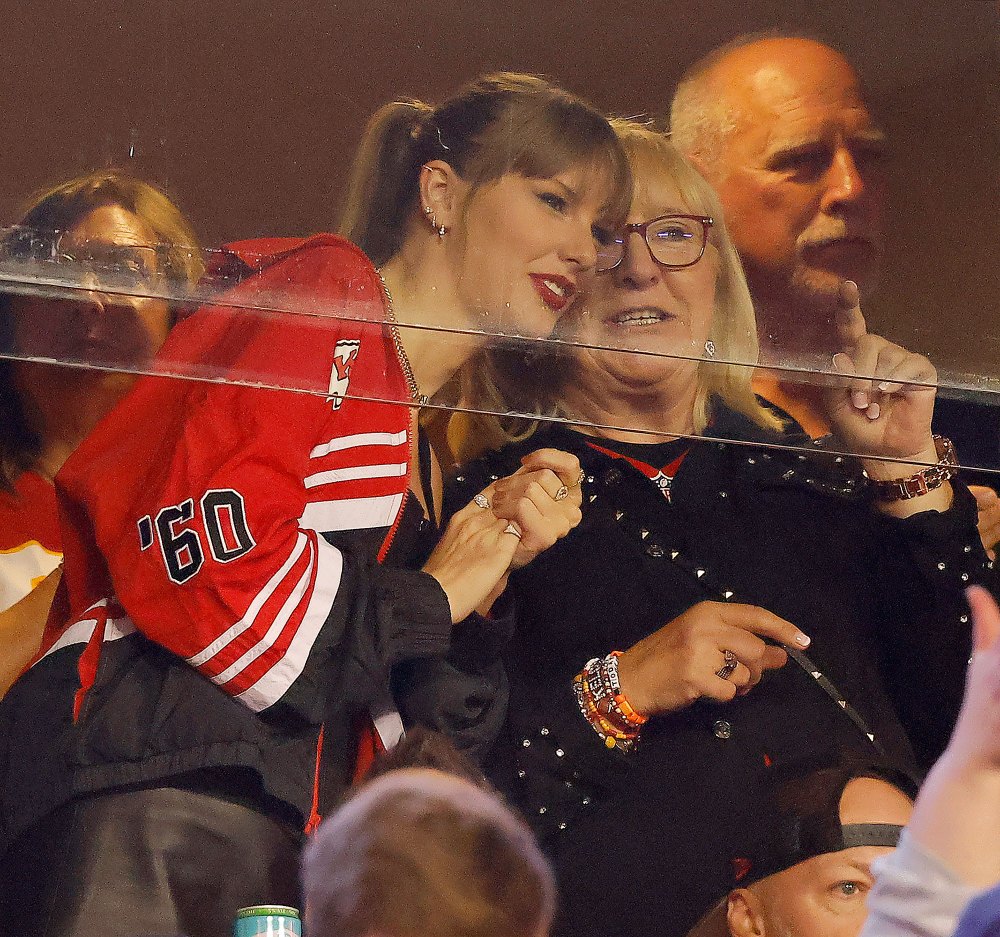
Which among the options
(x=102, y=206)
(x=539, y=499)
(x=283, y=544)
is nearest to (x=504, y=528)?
(x=539, y=499)

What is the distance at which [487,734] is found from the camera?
2.05 m

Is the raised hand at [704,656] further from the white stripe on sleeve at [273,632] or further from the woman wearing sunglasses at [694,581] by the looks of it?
the white stripe on sleeve at [273,632]

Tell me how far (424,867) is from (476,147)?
994 millimetres

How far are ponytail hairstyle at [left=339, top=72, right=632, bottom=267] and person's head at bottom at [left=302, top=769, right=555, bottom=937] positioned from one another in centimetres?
76

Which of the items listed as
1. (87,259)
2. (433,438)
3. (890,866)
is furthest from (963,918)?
(87,259)

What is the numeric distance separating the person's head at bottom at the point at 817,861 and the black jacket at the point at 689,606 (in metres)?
0.04

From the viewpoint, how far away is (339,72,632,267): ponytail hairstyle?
2.00m

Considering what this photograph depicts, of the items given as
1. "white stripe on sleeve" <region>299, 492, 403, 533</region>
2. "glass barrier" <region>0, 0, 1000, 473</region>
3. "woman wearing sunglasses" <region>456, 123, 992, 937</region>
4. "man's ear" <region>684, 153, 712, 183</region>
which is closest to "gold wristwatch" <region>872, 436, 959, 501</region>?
"woman wearing sunglasses" <region>456, 123, 992, 937</region>

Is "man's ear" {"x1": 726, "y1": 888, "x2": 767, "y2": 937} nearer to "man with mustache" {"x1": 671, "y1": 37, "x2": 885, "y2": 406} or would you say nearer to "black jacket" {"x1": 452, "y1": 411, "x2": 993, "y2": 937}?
"black jacket" {"x1": 452, "y1": 411, "x2": 993, "y2": 937}

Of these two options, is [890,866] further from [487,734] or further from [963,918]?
[487,734]

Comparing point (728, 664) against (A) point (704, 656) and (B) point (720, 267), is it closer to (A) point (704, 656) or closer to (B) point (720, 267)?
(A) point (704, 656)

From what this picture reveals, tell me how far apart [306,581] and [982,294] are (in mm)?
1015

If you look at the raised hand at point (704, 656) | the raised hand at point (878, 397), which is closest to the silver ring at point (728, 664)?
the raised hand at point (704, 656)

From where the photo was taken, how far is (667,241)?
204 centimetres
